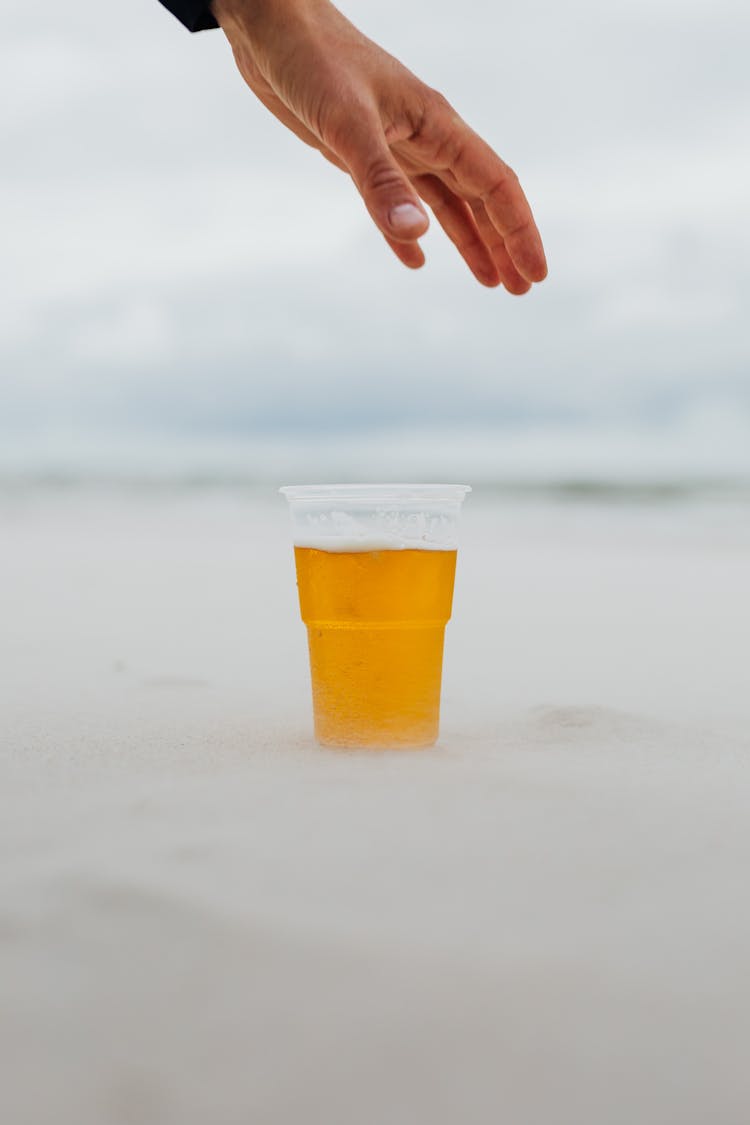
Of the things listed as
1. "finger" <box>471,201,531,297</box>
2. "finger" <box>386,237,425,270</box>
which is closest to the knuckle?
"finger" <box>386,237,425,270</box>

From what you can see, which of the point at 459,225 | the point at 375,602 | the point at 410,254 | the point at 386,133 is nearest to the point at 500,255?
the point at 459,225

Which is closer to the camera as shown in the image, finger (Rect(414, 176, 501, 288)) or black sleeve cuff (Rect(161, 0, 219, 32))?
black sleeve cuff (Rect(161, 0, 219, 32))

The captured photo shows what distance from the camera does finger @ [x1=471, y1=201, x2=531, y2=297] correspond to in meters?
2.39

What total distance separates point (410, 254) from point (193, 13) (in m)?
0.58

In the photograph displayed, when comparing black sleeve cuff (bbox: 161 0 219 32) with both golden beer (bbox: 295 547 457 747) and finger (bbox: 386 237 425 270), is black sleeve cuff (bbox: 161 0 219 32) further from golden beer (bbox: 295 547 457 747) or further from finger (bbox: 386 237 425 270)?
golden beer (bbox: 295 547 457 747)

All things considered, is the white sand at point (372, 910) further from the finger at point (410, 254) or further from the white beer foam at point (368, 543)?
the finger at point (410, 254)

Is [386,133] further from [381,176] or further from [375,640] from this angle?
[375,640]

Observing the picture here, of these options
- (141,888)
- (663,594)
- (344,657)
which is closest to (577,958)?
(141,888)

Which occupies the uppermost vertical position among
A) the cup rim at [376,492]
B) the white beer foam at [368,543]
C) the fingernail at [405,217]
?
the fingernail at [405,217]

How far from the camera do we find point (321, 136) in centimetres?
187

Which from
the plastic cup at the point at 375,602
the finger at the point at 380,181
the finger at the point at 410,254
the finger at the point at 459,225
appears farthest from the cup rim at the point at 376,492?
the finger at the point at 459,225

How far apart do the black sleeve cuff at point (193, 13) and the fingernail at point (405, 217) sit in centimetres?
69

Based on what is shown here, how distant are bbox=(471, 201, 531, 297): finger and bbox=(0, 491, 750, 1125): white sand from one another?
0.88 m

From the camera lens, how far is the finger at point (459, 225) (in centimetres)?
242
